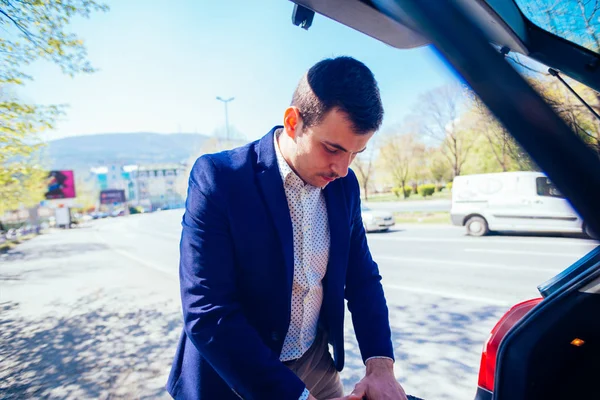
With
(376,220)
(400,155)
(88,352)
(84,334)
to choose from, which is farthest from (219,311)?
(400,155)

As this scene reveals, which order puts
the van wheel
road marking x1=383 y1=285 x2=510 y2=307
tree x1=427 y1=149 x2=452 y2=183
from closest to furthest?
road marking x1=383 y1=285 x2=510 y2=307 < the van wheel < tree x1=427 y1=149 x2=452 y2=183

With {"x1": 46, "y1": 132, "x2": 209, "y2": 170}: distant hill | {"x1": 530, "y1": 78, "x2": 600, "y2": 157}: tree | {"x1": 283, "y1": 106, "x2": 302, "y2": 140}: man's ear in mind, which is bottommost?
{"x1": 530, "y1": 78, "x2": 600, "y2": 157}: tree

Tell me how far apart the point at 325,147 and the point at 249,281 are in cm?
53

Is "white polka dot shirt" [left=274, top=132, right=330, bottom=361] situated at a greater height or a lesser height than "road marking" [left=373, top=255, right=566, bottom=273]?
greater

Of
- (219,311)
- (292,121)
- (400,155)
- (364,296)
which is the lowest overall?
(364,296)

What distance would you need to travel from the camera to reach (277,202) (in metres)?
1.16

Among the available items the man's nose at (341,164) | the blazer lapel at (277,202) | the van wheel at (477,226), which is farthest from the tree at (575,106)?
the van wheel at (477,226)

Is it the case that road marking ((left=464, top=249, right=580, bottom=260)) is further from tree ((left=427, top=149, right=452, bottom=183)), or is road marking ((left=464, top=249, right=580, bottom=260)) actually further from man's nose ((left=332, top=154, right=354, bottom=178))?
tree ((left=427, top=149, right=452, bottom=183))

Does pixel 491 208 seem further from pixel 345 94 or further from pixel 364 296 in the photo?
pixel 345 94

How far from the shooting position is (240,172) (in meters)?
1.15

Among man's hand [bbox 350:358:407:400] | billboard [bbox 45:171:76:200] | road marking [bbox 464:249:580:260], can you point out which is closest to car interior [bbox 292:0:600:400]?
man's hand [bbox 350:358:407:400]

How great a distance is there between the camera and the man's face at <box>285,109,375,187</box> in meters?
1.09

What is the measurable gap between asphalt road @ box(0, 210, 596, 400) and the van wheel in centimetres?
126

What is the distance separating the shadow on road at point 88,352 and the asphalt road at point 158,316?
0.01 metres
